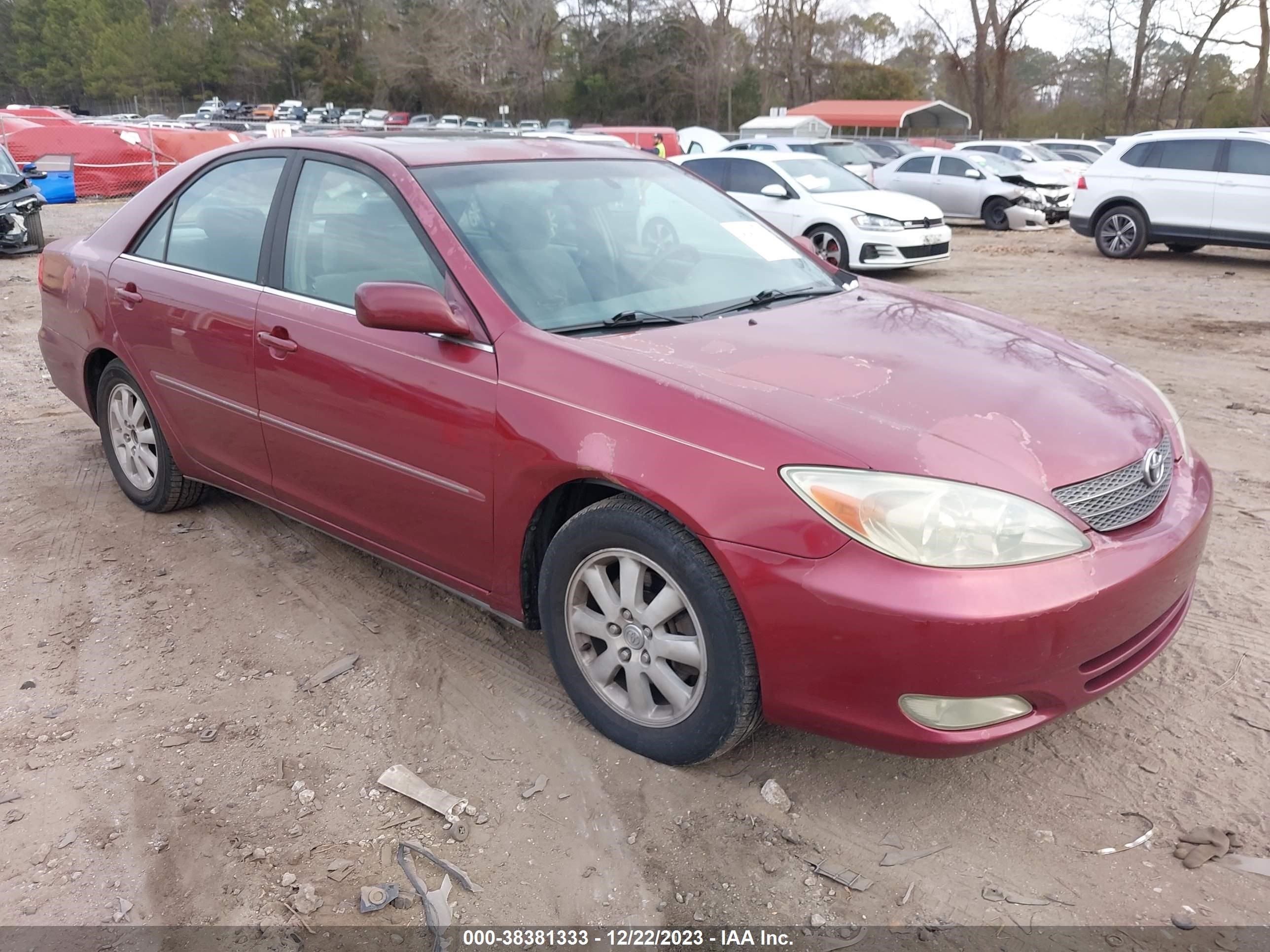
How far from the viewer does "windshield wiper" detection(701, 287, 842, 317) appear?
128 inches

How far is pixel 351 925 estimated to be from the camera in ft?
7.60

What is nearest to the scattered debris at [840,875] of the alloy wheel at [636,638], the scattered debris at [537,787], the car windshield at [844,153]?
the alloy wheel at [636,638]

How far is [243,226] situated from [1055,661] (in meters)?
3.20

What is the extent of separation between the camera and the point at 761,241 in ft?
12.7

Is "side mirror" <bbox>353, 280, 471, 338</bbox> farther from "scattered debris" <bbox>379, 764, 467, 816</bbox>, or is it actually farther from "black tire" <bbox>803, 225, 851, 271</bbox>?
Answer: "black tire" <bbox>803, 225, 851, 271</bbox>

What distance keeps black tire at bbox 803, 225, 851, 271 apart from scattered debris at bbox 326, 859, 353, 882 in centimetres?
1044

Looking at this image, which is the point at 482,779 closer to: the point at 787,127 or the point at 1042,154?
the point at 1042,154

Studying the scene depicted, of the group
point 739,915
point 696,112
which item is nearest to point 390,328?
point 739,915

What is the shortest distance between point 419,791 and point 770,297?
1.95 meters

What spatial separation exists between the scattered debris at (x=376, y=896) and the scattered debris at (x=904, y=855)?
1191 mm

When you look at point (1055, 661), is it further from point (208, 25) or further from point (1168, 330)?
point (208, 25)

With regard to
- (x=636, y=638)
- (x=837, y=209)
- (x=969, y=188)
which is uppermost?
(x=969, y=188)

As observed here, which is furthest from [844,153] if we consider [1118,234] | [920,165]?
[1118,234]

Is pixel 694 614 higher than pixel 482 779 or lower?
higher
